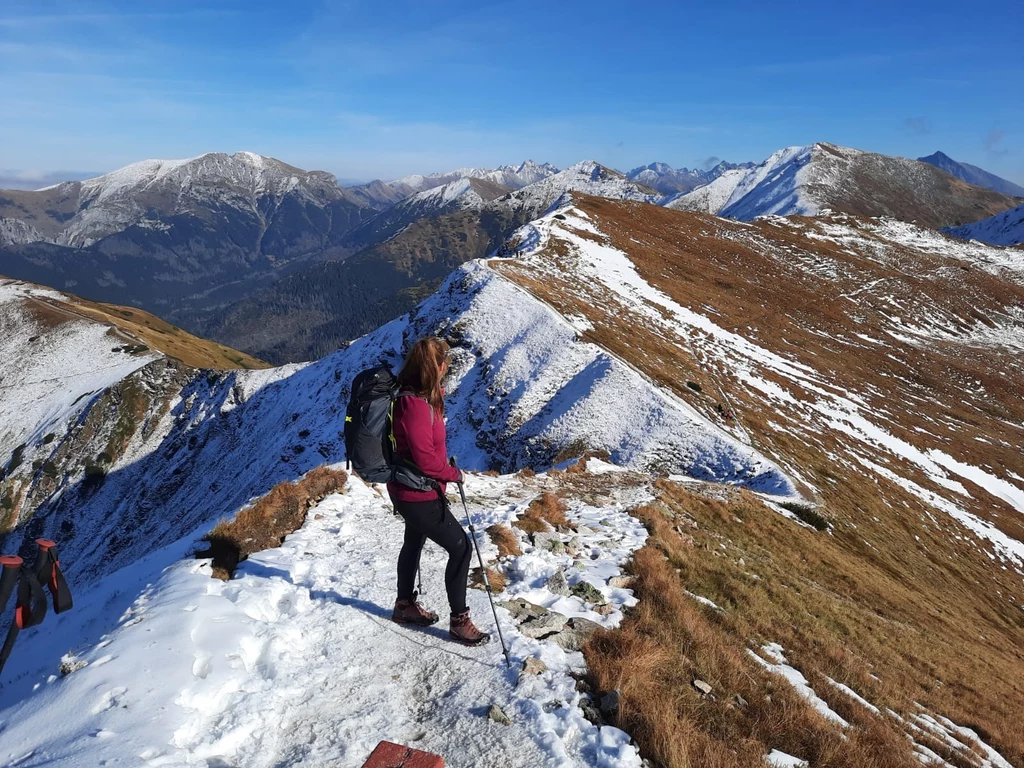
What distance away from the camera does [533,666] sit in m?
6.94

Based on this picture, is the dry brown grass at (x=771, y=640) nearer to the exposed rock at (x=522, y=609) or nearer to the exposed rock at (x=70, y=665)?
the exposed rock at (x=522, y=609)

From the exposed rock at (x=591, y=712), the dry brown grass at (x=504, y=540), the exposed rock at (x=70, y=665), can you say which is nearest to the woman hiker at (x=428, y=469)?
the exposed rock at (x=591, y=712)

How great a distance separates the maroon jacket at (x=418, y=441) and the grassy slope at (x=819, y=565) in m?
3.40

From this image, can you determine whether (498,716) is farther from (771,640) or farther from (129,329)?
(129,329)

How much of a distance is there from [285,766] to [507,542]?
665 centimetres

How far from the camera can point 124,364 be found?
9262cm

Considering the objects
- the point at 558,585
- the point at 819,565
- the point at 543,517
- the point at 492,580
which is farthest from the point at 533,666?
the point at 819,565

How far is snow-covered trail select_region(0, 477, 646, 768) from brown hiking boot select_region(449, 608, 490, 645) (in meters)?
0.17

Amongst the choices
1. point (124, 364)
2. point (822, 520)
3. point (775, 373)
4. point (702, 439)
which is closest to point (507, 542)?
point (822, 520)

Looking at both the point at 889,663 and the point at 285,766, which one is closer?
the point at 285,766

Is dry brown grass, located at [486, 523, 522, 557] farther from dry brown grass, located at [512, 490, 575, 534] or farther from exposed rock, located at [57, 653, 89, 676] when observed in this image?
exposed rock, located at [57, 653, 89, 676]

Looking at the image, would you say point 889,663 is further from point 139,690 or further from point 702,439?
point 702,439

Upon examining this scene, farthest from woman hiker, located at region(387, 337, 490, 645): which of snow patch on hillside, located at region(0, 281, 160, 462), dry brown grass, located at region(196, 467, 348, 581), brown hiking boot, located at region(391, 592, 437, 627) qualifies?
snow patch on hillside, located at region(0, 281, 160, 462)

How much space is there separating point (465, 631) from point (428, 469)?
2.52 metres
